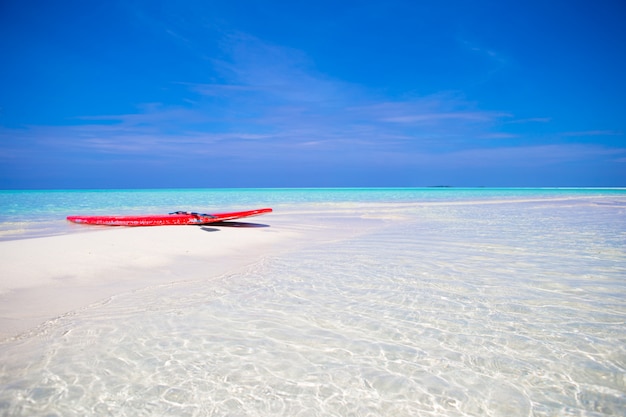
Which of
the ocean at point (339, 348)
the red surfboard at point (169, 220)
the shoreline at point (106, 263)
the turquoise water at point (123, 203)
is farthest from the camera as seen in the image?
the turquoise water at point (123, 203)

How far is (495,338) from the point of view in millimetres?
3723

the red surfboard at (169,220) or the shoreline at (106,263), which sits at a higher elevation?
the red surfboard at (169,220)

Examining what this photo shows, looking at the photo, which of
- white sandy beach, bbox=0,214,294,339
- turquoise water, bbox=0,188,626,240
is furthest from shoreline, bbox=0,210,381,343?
turquoise water, bbox=0,188,626,240

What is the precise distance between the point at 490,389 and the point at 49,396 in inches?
140

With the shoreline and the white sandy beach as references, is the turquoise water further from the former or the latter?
the shoreline

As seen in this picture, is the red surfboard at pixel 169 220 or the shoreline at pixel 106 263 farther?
the red surfboard at pixel 169 220

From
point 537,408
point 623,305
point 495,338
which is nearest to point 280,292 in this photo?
point 495,338

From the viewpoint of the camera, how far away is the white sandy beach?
15.6ft

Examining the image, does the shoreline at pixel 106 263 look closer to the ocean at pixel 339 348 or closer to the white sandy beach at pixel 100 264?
the white sandy beach at pixel 100 264

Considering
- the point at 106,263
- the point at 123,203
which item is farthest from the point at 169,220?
the point at 123,203

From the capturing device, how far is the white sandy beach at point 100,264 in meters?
4.76

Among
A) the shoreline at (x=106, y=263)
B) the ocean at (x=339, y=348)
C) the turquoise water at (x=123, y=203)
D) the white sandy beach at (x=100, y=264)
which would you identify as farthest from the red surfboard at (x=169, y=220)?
the ocean at (x=339, y=348)

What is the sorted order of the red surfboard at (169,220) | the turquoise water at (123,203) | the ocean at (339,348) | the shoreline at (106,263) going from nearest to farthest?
1. the ocean at (339,348)
2. the shoreline at (106,263)
3. the red surfboard at (169,220)
4. the turquoise water at (123,203)

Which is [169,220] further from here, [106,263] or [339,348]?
[339,348]
